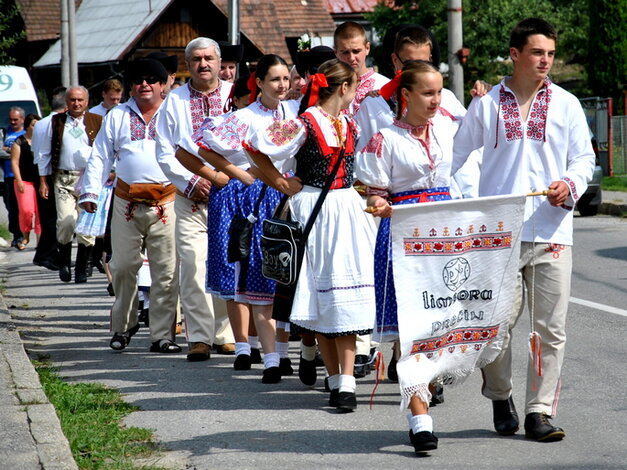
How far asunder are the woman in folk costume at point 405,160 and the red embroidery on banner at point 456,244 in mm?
253

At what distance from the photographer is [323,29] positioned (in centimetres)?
5156

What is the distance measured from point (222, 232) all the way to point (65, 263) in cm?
608

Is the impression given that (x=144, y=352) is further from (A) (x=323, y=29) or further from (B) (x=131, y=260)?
(A) (x=323, y=29)

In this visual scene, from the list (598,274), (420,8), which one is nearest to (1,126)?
(598,274)

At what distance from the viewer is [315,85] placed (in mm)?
6777

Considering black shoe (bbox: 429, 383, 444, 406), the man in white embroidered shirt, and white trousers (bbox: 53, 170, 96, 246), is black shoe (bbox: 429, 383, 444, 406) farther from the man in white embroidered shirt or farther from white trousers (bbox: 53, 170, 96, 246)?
white trousers (bbox: 53, 170, 96, 246)

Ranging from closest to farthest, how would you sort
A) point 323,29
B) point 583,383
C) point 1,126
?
point 583,383, point 1,126, point 323,29

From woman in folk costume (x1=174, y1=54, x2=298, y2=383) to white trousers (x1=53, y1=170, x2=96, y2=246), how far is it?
5842mm

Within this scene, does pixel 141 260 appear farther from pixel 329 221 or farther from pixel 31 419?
pixel 31 419

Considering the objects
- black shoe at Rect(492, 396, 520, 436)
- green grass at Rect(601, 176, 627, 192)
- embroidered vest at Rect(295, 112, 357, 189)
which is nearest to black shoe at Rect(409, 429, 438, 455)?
black shoe at Rect(492, 396, 520, 436)

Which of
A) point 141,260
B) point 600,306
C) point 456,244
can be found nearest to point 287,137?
point 456,244

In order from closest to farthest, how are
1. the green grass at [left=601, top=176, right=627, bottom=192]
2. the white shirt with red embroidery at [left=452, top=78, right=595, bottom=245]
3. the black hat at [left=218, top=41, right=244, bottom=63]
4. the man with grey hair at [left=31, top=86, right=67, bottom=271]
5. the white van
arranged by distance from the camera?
the white shirt with red embroidery at [left=452, top=78, right=595, bottom=245] → the black hat at [left=218, top=41, right=244, bottom=63] → the man with grey hair at [left=31, top=86, right=67, bottom=271] → the green grass at [left=601, top=176, right=627, bottom=192] → the white van

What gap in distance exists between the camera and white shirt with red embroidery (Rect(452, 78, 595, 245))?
6.01m

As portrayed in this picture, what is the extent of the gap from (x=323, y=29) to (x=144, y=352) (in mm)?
43412
